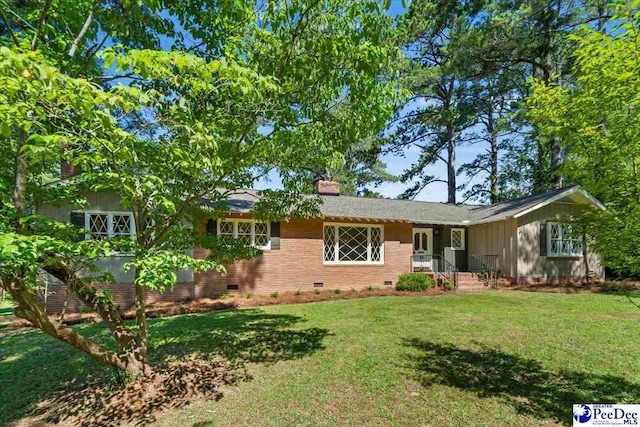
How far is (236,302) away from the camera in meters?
11.5

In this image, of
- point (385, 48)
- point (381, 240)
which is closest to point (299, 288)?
point (381, 240)

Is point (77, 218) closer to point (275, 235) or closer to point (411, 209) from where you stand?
point (275, 235)

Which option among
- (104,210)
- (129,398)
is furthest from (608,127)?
(104,210)

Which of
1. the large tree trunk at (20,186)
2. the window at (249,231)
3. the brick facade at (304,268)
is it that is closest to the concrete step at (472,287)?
the brick facade at (304,268)

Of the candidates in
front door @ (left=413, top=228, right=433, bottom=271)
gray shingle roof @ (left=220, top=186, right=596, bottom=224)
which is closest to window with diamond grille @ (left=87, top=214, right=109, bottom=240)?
gray shingle roof @ (left=220, top=186, right=596, bottom=224)

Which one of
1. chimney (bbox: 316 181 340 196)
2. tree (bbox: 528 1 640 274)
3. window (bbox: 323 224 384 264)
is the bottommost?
window (bbox: 323 224 384 264)

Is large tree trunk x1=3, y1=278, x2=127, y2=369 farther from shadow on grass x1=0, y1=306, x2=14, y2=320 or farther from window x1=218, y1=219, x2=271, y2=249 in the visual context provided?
shadow on grass x1=0, y1=306, x2=14, y2=320

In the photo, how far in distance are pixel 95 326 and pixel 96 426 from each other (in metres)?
5.49

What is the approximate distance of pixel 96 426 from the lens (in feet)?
12.9

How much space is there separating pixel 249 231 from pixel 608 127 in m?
10.8

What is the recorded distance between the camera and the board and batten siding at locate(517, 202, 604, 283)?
48.7 feet

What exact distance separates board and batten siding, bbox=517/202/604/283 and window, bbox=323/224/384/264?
6.08 metres

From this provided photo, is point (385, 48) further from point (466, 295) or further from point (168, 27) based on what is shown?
point (466, 295)

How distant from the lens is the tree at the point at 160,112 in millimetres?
2924
